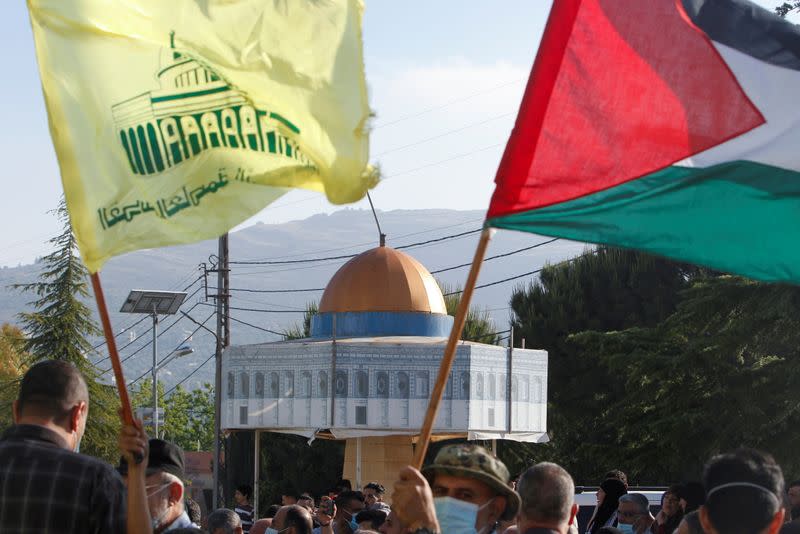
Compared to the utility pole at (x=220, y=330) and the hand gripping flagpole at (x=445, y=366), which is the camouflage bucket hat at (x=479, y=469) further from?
the utility pole at (x=220, y=330)

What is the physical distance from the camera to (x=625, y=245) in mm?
5512

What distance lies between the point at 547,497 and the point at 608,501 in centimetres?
811

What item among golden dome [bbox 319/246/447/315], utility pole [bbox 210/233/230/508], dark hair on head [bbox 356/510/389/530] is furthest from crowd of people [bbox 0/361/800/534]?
golden dome [bbox 319/246/447/315]

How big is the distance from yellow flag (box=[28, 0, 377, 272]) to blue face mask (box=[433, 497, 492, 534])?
3.83 ft

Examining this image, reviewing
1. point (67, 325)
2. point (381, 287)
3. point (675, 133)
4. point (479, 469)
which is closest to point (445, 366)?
point (479, 469)

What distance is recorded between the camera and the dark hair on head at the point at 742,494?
13.1 ft

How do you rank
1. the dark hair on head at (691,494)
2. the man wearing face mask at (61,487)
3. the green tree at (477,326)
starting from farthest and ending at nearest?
the green tree at (477,326)
the dark hair on head at (691,494)
the man wearing face mask at (61,487)

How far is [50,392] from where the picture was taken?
14.9ft

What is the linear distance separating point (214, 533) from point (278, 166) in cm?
366

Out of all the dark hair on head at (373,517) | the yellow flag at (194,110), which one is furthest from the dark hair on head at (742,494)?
the dark hair on head at (373,517)

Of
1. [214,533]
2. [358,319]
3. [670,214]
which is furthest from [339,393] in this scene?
[670,214]

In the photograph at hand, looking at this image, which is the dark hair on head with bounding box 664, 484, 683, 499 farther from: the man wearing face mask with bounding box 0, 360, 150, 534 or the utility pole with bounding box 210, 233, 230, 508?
the utility pole with bounding box 210, 233, 230, 508

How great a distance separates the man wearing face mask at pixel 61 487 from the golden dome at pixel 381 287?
28.8m

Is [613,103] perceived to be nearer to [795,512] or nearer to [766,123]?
[766,123]
